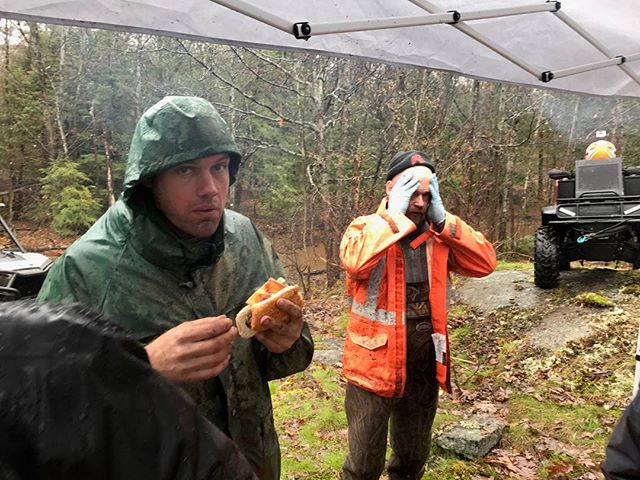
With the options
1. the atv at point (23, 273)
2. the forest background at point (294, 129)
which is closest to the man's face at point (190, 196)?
the atv at point (23, 273)

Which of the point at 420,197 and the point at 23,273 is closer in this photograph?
the point at 420,197

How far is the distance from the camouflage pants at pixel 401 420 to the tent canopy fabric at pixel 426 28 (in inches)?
68.7

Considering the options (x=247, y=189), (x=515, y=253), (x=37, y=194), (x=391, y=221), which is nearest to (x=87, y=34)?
(x=37, y=194)

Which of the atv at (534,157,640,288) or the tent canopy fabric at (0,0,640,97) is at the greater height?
the tent canopy fabric at (0,0,640,97)

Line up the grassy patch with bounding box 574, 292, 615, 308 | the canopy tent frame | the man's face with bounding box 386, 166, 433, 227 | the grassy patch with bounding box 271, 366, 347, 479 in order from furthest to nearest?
the grassy patch with bounding box 574, 292, 615, 308
the grassy patch with bounding box 271, 366, 347, 479
the man's face with bounding box 386, 166, 433, 227
the canopy tent frame

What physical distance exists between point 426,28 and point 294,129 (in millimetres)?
14426

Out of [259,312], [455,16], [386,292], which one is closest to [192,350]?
[259,312]

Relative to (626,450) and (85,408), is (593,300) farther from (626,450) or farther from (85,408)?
(85,408)

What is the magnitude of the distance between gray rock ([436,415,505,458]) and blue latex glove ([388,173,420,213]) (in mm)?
2350

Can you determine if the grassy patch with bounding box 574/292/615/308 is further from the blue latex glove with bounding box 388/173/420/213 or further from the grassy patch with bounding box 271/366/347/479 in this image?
the blue latex glove with bounding box 388/173/420/213

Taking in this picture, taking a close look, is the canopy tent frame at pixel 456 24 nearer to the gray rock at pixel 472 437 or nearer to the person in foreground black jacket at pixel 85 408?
the person in foreground black jacket at pixel 85 408

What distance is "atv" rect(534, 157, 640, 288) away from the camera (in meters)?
7.26

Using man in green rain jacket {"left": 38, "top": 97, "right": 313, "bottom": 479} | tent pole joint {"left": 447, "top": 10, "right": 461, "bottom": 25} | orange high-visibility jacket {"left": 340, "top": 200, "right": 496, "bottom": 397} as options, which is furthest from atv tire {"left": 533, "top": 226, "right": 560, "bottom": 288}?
man in green rain jacket {"left": 38, "top": 97, "right": 313, "bottom": 479}

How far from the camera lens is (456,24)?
2098 mm
